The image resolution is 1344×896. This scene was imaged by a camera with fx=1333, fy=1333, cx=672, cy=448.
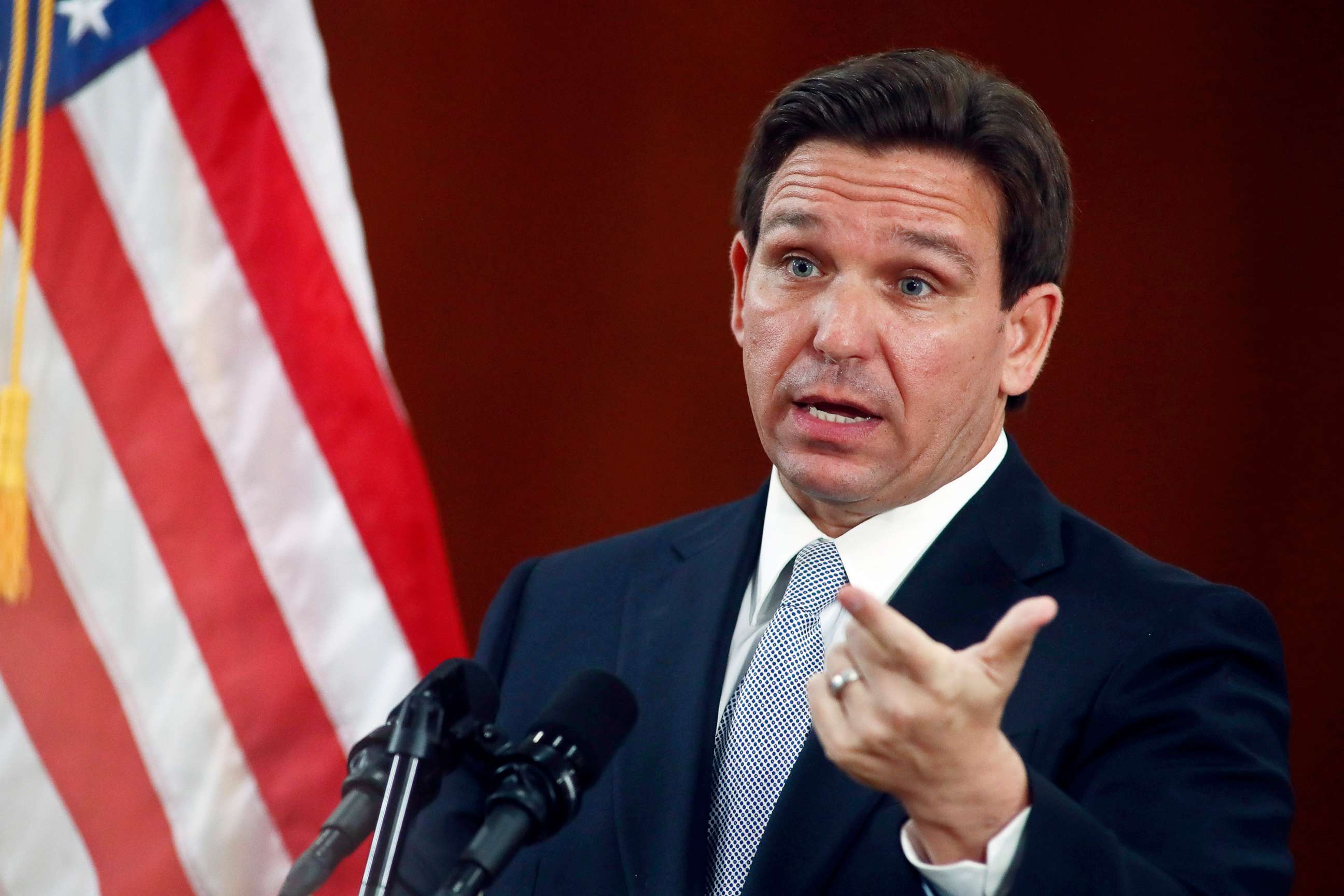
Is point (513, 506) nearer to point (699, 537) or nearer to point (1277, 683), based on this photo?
point (699, 537)

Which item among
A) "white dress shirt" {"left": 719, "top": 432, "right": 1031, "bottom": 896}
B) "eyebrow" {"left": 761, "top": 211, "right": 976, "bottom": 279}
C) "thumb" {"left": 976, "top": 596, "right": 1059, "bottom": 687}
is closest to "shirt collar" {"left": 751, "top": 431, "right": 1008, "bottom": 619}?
"white dress shirt" {"left": 719, "top": 432, "right": 1031, "bottom": 896}

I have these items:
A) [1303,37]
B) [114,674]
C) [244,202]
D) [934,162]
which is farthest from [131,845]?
[1303,37]

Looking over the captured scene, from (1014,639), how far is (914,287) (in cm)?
64

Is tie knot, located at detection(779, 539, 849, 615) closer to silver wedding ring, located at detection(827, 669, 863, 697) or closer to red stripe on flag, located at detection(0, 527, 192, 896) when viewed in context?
silver wedding ring, located at detection(827, 669, 863, 697)

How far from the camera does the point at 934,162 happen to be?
1462 millimetres

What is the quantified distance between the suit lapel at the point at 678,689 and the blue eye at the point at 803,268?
11.6 inches

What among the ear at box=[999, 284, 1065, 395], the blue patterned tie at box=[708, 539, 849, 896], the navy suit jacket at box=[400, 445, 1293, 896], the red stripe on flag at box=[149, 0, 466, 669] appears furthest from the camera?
the red stripe on flag at box=[149, 0, 466, 669]

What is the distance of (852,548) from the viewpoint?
4.85 feet

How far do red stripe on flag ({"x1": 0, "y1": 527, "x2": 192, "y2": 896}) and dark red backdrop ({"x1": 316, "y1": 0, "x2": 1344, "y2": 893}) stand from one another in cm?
63

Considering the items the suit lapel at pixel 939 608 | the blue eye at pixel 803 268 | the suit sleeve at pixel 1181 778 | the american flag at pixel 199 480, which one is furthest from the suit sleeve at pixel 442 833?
the american flag at pixel 199 480

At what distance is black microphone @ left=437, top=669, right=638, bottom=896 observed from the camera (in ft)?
A: 2.83

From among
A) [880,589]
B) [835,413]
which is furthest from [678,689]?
[835,413]

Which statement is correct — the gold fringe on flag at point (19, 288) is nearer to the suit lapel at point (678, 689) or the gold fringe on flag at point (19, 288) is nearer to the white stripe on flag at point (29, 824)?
the white stripe on flag at point (29, 824)

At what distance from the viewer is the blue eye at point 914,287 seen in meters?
1.46
